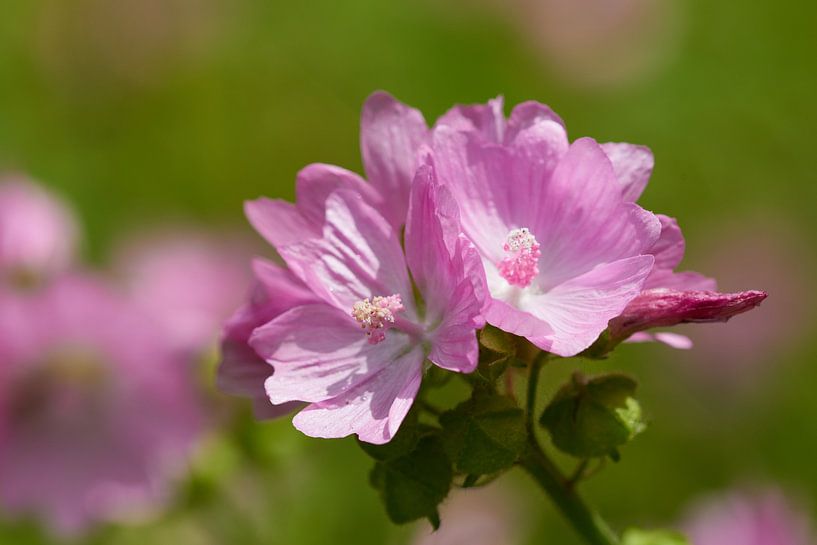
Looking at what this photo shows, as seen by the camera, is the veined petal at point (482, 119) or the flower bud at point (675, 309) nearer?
the flower bud at point (675, 309)

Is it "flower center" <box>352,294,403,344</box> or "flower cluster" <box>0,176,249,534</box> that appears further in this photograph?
"flower cluster" <box>0,176,249,534</box>

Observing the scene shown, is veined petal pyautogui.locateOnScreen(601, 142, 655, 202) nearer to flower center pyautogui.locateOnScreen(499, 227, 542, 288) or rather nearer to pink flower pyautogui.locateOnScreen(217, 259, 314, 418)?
flower center pyautogui.locateOnScreen(499, 227, 542, 288)

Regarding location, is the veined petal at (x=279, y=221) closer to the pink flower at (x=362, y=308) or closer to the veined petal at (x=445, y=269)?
the pink flower at (x=362, y=308)

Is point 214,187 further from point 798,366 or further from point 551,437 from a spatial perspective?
point 551,437

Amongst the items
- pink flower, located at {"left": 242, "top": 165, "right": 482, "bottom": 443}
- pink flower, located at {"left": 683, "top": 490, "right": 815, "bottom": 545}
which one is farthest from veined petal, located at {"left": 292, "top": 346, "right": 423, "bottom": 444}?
pink flower, located at {"left": 683, "top": 490, "right": 815, "bottom": 545}

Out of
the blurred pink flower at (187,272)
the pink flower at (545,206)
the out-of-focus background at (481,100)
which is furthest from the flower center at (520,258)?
the blurred pink flower at (187,272)

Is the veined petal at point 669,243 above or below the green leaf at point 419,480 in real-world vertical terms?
above

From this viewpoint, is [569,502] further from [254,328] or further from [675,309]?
[254,328]
